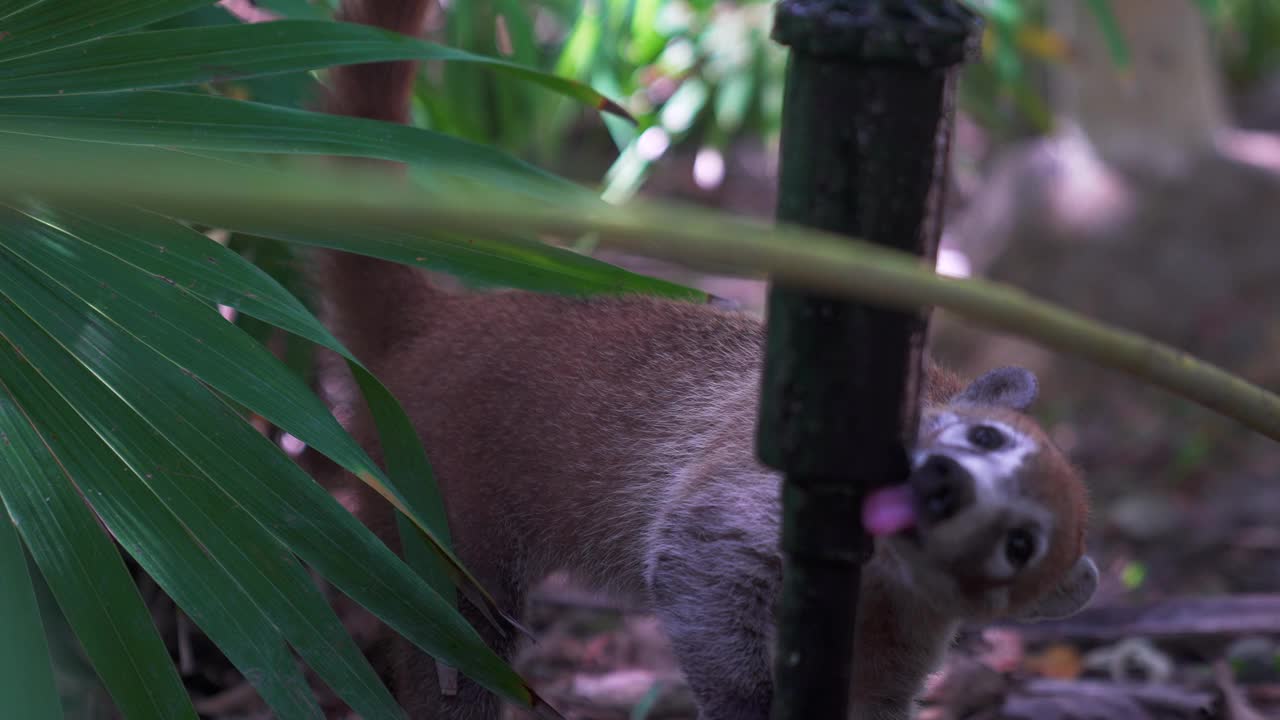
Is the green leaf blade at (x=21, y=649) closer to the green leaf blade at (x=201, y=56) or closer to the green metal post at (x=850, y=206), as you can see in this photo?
the green leaf blade at (x=201, y=56)

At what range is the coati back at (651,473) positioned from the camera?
183 cm

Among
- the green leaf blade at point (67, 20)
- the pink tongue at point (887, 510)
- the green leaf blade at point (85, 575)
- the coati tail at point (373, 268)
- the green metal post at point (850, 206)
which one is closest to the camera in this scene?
the green metal post at point (850, 206)

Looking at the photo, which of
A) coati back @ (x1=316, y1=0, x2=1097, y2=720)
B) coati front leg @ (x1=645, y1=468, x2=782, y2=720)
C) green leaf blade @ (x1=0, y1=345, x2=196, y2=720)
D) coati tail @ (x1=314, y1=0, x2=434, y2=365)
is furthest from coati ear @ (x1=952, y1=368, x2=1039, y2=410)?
green leaf blade @ (x1=0, y1=345, x2=196, y2=720)

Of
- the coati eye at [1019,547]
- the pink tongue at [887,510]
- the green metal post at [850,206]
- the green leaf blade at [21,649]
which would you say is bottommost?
the green leaf blade at [21,649]

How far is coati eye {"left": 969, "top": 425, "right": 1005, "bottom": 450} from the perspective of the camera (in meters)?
1.79

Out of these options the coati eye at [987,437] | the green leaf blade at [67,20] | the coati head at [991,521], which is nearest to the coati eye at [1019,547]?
the coati head at [991,521]

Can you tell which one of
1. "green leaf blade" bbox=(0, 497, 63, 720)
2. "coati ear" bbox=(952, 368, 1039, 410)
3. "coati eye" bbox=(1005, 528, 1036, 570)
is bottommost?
"green leaf blade" bbox=(0, 497, 63, 720)

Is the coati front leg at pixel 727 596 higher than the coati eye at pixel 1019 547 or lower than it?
lower

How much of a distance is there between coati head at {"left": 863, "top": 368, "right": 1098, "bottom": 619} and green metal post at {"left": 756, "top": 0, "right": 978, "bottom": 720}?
152 mm

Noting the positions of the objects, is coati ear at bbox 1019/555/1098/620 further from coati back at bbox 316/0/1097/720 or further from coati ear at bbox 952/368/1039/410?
coati ear at bbox 952/368/1039/410

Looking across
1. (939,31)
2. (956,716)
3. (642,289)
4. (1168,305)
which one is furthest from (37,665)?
(1168,305)

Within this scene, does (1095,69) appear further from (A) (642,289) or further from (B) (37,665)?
(B) (37,665)

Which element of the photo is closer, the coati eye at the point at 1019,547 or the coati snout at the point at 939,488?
the coati snout at the point at 939,488

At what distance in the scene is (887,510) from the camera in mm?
1450
